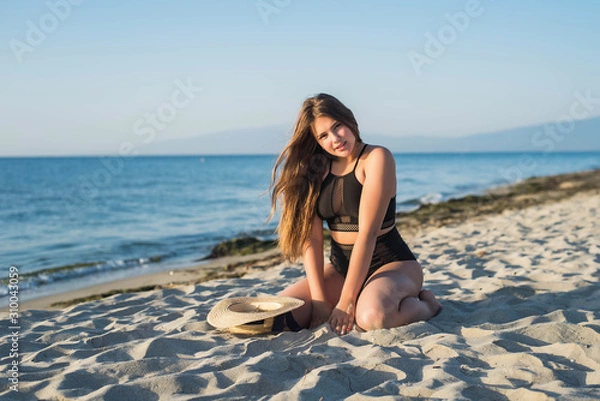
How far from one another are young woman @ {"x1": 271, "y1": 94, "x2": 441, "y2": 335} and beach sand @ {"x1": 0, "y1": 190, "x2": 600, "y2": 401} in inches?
7.0

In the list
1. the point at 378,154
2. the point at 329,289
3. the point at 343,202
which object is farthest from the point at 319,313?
the point at 378,154

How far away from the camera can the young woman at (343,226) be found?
11.8 ft

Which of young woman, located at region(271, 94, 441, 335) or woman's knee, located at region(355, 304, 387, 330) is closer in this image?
woman's knee, located at region(355, 304, 387, 330)

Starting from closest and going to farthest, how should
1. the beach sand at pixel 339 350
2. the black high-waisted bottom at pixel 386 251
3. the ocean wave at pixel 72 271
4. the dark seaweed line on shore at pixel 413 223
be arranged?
the beach sand at pixel 339 350
the black high-waisted bottom at pixel 386 251
the dark seaweed line on shore at pixel 413 223
the ocean wave at pixel 72 271

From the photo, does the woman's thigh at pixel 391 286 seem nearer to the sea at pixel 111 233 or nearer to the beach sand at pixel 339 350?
the beach sand at pixel 339 350

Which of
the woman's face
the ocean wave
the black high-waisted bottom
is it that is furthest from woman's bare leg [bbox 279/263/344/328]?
the ocean wave

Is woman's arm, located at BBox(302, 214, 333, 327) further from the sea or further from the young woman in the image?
the sea

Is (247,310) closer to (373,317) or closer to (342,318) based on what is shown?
(342,318)

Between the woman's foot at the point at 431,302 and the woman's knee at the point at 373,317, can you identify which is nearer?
the woman's knee at the point at 373,317

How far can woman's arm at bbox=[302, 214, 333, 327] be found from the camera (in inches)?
149

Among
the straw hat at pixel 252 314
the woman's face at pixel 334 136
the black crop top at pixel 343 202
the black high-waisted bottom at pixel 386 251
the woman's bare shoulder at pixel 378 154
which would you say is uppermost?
the woman's face at pixel 334 136

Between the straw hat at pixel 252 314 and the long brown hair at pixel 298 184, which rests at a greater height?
the long brown hair at pixel 298 184

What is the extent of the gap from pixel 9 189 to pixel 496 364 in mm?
29811

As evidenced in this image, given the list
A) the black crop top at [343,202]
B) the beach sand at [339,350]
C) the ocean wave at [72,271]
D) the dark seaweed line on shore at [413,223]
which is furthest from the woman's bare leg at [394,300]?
the ocean wave at [72,271]
